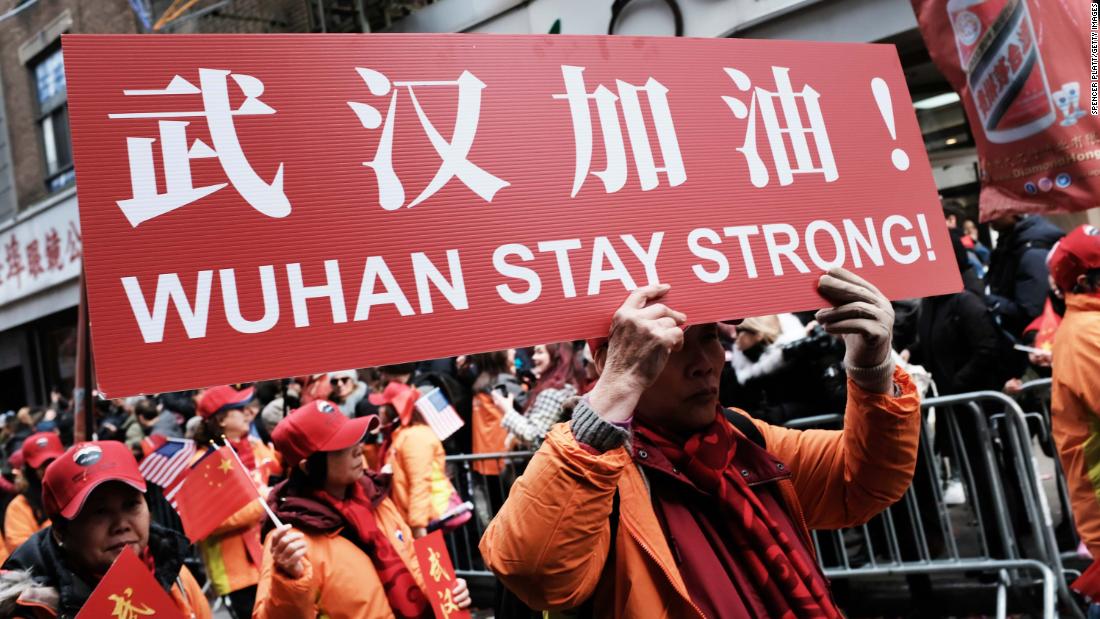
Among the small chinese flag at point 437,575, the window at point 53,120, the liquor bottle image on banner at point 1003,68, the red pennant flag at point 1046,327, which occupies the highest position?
the window at point 53,120

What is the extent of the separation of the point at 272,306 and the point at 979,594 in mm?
5683

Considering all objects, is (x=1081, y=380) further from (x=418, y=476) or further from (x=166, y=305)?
(x=418, y=476)

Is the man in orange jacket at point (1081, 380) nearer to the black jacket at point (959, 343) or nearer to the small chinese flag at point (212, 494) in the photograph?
the black jacket at point (959, 343)

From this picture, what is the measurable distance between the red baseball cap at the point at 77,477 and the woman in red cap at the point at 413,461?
3.11 metres

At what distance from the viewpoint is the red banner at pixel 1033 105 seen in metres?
4.38

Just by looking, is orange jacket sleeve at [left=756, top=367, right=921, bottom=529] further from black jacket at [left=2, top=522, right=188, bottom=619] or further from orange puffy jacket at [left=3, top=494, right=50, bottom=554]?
orange puffy jacket at [left=3, top=494, right=50, bottom=554]

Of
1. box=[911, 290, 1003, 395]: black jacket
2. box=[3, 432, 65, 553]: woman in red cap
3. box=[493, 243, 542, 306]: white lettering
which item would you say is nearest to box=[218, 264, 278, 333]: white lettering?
box=[493, 243, 542, 306]: white lettering

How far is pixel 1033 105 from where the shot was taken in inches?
176

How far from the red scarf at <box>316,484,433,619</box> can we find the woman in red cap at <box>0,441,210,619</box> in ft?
2.40

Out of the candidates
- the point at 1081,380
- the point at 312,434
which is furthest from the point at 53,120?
the point at 1081,380

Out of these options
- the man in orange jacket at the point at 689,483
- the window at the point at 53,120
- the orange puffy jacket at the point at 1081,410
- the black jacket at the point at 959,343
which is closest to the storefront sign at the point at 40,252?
the window at the point at 53,120

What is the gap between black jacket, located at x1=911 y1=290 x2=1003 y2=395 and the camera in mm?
6656

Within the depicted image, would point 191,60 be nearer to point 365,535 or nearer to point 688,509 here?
point 688,509

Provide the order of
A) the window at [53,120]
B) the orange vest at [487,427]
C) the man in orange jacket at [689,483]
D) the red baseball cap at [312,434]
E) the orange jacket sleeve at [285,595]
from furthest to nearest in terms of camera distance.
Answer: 1. the window at [53,120]
2. the orange vest at [487,427]
3. the red baseball cap at [312,434]
4. the orange jacket sleeve at [285,595]
5. the man in orange jacket at [689,483]
